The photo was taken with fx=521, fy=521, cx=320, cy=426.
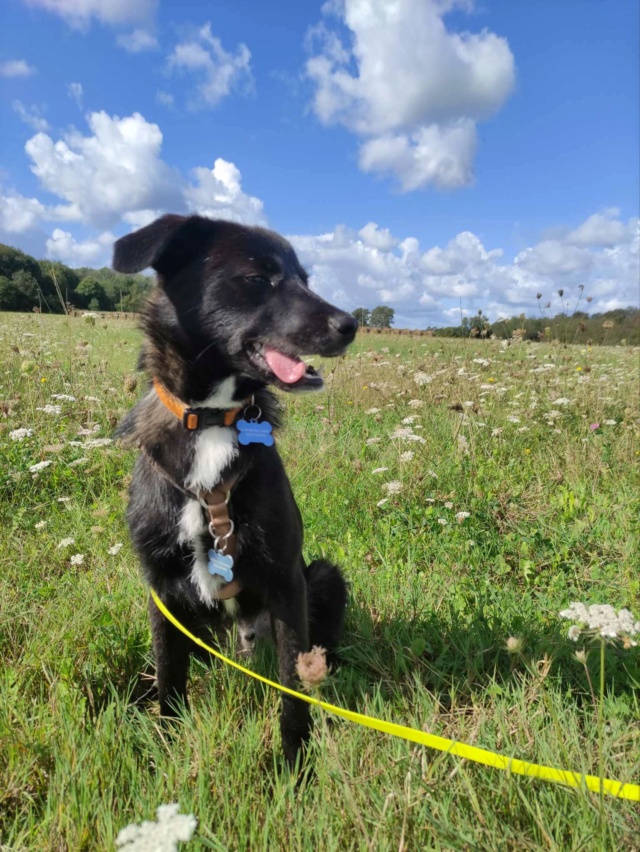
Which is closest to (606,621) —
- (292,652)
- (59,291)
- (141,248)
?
(292,652)

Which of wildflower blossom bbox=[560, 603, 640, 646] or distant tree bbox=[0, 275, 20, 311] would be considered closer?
wildflower blossom bbox=[560, 603, 640, 646]

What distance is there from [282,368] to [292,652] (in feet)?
3.45

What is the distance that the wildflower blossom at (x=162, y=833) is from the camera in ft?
2.40

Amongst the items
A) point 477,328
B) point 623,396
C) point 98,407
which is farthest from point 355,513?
point 623,396

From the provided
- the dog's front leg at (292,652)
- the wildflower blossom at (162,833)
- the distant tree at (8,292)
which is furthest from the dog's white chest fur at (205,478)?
the distant tree at (8,292)

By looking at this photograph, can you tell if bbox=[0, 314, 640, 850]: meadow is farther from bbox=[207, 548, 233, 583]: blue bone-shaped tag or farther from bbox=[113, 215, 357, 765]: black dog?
bbox=[207, 548, 233, 583]: blue bone-shaped tag

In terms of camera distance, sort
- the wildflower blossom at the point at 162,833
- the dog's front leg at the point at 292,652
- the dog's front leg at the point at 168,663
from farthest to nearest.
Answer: the dog's front leg at the point at 168,663
the dog's front leg at the point at 292,652
the wildflower blossom at the point at 162,833

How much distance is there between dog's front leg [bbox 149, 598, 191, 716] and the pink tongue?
105 centimetres

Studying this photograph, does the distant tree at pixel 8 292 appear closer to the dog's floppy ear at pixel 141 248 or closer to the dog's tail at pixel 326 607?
the dog's floppy ear at pixel 141 248

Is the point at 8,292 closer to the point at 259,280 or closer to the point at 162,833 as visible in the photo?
the point at 259,280

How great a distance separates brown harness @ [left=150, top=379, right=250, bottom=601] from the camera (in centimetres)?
188

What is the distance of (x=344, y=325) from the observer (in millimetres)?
2082

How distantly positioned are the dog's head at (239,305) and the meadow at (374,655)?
752mm

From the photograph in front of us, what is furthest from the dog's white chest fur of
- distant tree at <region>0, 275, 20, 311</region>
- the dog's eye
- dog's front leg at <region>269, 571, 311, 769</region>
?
distant tree at <region>0, 275, 20, 311</region>
